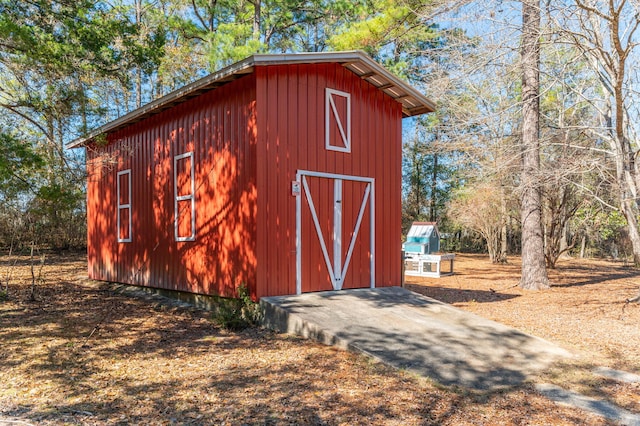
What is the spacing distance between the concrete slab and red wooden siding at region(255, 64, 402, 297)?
56 centimetres

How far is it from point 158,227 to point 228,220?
246 centimetres

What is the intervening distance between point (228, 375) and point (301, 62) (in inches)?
186

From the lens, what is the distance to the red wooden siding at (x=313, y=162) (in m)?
6.97

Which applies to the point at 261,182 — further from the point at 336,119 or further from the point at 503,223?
the point at 503,223

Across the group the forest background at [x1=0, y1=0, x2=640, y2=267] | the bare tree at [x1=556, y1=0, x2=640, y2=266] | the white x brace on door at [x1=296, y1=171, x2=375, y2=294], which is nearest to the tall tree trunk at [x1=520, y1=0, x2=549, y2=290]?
the forest background at [x1=0, y1=0, x2=640, y2=267]

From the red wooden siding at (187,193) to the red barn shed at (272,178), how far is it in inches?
1.2

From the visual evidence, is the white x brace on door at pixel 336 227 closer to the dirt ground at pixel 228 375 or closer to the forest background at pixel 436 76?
the dirt ground at pixel 228 375

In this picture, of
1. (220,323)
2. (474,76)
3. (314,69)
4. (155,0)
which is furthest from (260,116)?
(155,0)

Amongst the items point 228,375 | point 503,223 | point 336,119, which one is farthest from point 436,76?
point 503,223

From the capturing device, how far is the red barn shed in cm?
702

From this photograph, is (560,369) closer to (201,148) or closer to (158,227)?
(201,148)

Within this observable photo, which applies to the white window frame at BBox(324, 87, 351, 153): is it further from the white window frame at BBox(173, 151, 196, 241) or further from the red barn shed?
the white window frame at BBox(173, 151, 196, 241)

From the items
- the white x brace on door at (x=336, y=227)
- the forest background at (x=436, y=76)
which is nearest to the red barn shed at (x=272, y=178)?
the white x brace on door at (x=336, y=227)

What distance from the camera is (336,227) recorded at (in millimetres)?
7918
